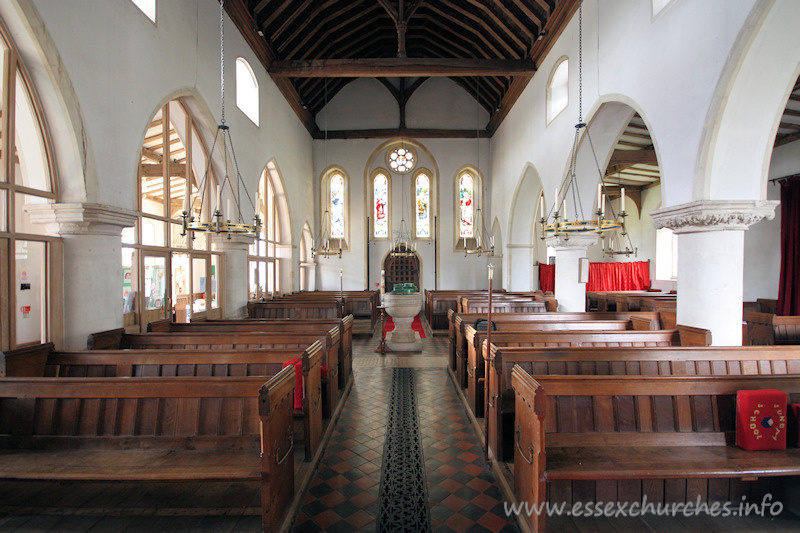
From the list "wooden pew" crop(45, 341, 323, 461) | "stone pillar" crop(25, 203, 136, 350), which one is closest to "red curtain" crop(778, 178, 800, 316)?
"wooden pew" crop(45, 341, 323, 461)

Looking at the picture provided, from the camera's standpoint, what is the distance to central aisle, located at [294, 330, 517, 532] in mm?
2273

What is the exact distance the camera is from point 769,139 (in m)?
3.60

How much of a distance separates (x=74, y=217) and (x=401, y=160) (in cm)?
1148

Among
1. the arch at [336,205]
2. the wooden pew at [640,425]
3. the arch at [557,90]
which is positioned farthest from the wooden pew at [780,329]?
the arch at [336,205]

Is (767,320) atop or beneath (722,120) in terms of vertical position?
beneath

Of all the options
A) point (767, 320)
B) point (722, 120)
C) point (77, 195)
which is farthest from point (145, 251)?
point (767, 320)

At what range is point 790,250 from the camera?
744 cm

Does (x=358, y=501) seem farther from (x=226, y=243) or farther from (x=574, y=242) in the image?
(x=574, y=242)

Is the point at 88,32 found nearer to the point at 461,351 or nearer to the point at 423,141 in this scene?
the point at 461,351

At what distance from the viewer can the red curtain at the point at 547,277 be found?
522 inches

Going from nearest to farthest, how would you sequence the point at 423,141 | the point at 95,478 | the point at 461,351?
the point at 95,478 → the point at 461,351 → the point at 423,141

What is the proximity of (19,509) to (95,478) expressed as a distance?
27.9 inches

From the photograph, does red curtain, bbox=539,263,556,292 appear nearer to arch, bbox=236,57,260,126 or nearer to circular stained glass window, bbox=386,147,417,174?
circular stained glass window, bbox=386,147,417,174

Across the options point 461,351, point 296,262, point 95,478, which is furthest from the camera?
point 296,262
